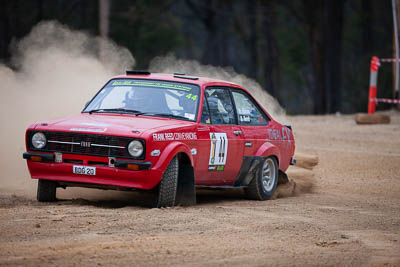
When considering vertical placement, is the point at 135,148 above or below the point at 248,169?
above

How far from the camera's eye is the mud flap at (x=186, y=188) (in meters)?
8.85

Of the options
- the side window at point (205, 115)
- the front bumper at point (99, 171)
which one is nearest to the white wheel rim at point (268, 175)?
A: the side window at point (205, 115)

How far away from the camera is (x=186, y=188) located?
895 cm

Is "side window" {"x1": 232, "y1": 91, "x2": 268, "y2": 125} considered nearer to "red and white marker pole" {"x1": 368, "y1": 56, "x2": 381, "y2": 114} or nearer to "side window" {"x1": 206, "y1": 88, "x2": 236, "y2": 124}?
"side window" {"x1": 206, "y1": 88, "x2": 236, "y2": 124}

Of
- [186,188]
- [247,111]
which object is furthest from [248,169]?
[186,188]

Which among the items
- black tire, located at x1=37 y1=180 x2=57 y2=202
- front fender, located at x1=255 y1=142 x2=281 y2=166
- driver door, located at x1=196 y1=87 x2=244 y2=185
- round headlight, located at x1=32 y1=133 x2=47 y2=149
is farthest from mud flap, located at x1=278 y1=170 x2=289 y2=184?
round headlight, located at x1=32 y1=133 x2=47 y2=149

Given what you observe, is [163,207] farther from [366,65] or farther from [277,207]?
[366,65]

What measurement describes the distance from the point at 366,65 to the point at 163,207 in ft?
104

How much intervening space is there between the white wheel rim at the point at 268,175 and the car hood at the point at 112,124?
1976 mm

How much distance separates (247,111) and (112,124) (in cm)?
246

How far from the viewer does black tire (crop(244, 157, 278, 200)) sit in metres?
10.3

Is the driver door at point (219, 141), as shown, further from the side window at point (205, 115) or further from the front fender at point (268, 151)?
the front fender at point (268, 151)

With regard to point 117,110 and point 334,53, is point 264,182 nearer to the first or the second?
point 117,110

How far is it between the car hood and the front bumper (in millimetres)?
292
